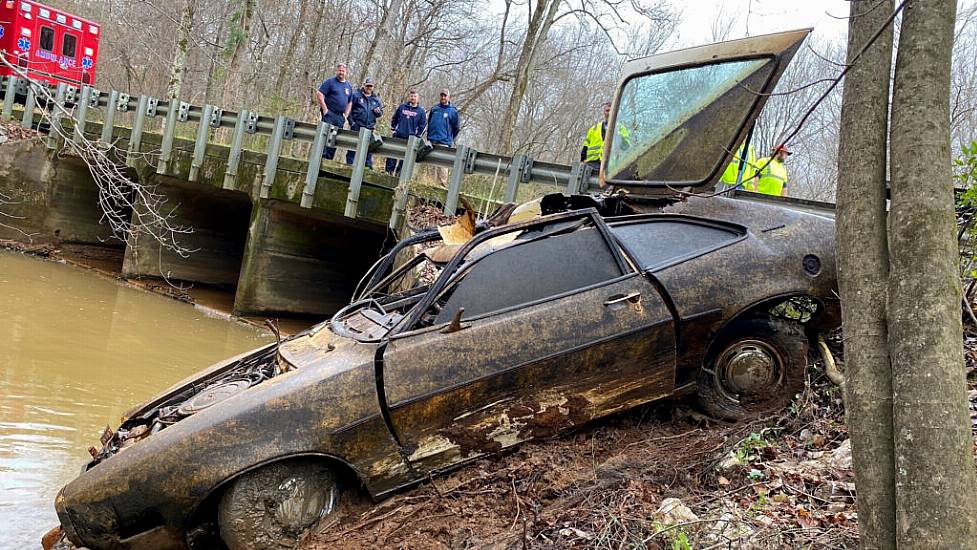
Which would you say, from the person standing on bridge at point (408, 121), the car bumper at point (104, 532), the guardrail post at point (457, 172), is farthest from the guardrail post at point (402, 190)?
the car bumper at point (104, 532)

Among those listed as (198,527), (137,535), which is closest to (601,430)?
(198,527)

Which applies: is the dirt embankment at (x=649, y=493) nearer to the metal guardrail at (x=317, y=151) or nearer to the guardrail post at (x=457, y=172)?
the metal guardrail at (x=317, y=151)

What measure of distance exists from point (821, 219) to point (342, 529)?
3.73 metres

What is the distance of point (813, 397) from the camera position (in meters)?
4.95

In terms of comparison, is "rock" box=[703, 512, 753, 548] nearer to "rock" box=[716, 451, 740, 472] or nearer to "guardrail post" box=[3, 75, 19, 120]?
"rock" box=[716, 451, 740, 472]

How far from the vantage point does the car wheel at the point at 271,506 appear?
423 centimetres

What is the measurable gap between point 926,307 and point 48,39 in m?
23.6

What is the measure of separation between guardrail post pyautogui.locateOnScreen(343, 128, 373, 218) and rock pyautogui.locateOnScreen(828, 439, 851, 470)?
914cm

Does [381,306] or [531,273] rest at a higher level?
[531,273]

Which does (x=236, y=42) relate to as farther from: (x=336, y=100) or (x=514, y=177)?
(x=514, y=177)

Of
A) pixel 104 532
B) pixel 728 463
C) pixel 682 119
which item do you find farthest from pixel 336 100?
pixel 728 463

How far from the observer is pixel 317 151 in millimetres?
12773

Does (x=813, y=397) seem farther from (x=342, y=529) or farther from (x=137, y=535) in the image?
(x=137, y=535)

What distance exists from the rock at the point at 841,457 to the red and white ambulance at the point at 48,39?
20.1 meters
